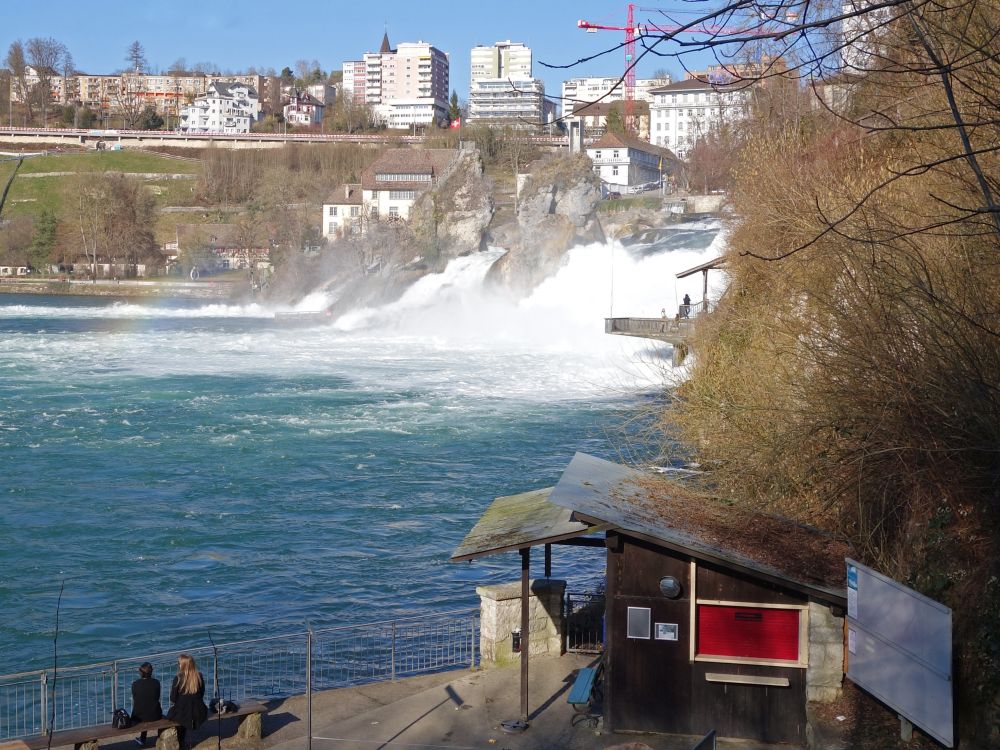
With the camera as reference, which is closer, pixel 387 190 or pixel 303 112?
pixel 387 190

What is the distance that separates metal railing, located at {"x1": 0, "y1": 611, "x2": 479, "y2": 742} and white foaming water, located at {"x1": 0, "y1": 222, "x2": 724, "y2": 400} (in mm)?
21396

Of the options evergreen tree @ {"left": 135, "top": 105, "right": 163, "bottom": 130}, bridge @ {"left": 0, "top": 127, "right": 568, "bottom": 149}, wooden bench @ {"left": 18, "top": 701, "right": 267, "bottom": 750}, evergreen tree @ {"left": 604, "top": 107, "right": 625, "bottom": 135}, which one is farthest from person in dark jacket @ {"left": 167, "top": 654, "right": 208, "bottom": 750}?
evergreen tree @ {"left": 135, "top": 105, "right": 163, "bottom": 130}

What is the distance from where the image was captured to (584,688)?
38.3 feet

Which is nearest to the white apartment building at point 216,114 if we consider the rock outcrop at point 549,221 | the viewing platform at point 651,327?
the rock outcrop at point 549,221

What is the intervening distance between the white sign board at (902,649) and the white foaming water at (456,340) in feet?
87.4

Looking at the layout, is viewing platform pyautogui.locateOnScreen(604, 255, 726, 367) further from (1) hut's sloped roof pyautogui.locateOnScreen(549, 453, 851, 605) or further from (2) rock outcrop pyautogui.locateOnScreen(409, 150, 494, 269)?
(2) rock outcrop pyautogui.locateOnScreen(409, 150, 494, 269)

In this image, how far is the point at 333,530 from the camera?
76.7 feet

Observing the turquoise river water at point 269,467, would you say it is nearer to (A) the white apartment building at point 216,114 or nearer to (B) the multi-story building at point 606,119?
(B) the multi-story building at point 606,119

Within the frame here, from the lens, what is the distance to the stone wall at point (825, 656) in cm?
1072

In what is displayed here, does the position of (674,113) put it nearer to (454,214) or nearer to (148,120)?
(454,214)

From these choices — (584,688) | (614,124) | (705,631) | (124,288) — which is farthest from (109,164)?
(705,631)

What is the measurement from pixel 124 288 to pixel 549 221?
174 ft

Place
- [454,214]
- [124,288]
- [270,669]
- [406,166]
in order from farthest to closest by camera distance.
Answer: [406,166]
[124,288]
[454,214]
[270,669]

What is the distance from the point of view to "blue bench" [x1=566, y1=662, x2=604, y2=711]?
1156 centimetres
